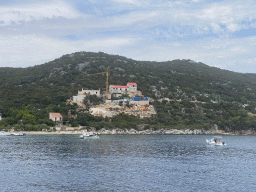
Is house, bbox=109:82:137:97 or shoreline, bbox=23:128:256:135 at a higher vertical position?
house, bbox=109:82:137:97

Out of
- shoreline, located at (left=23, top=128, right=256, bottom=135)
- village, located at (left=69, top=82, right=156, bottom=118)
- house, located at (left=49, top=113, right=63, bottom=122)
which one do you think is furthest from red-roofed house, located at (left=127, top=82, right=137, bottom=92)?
house, located at (left=49, top=113, right=63, bottom=122)

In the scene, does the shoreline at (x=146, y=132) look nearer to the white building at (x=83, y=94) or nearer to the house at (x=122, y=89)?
the white building at (x=83, y=94)

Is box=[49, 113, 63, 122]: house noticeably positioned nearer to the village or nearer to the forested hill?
the forested hill

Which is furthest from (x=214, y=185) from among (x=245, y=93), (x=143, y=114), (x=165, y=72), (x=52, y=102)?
(x=165, y=72)

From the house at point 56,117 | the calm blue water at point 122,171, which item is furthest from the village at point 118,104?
the calm blue water at point 122,171

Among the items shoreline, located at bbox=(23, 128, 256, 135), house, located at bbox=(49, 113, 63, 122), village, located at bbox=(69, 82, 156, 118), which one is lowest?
shoreline, located at bbox=(23, 128, 256, 135)

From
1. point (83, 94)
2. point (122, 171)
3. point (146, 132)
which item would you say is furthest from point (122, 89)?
point (122, 171)

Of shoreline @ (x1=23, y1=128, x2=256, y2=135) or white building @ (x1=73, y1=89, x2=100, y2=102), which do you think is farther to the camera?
white building @ (x1=73, y1=89, x2=100, y2=102)

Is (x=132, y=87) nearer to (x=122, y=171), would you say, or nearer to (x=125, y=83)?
(x=125, y=83)
